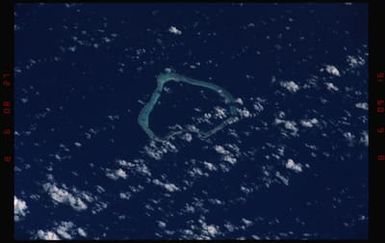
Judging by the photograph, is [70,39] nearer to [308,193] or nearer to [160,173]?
[160,173]

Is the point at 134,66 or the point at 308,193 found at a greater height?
the point at 134,66

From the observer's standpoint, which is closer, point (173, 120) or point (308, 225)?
point (308, 225)

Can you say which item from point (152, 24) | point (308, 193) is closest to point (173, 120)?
point (152, 24)

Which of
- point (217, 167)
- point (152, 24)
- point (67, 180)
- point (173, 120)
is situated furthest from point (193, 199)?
point (152, 24)

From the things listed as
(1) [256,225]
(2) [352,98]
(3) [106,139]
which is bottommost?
(1) [256,225]

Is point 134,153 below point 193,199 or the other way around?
the other way around

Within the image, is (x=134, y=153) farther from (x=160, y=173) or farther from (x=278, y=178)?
(x=278, y=178)
